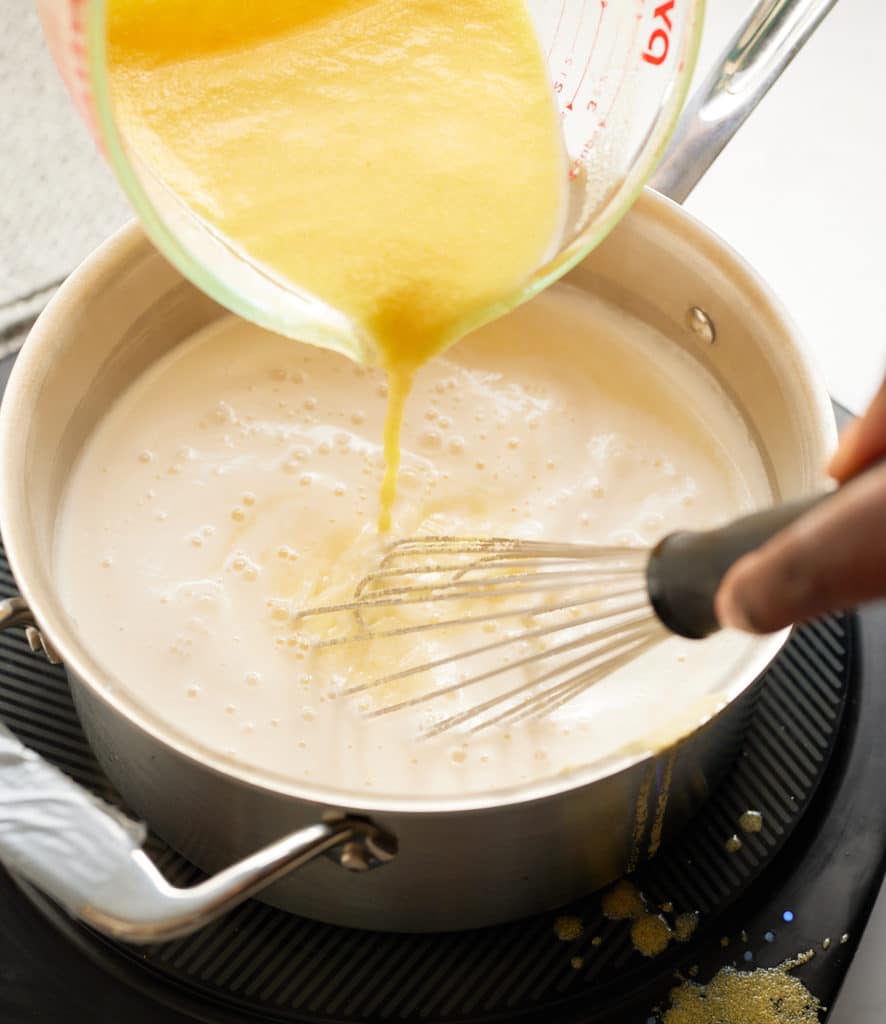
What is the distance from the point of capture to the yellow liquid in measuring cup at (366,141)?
0.68m

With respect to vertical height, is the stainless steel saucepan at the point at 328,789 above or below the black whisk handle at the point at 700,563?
below

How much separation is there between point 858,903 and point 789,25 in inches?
24.1

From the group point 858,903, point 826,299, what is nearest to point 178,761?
point 858,903

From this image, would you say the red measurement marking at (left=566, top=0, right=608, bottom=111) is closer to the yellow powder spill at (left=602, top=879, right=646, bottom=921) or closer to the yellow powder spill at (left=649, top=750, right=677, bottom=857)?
the yellow powder spill at (left=649, top=750, right=677, bottom=857)

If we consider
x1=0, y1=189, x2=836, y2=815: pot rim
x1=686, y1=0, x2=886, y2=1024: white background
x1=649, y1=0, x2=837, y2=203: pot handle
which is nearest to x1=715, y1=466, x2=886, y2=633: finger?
x1=0, y1=189, x2=836, y2=815: pot rim

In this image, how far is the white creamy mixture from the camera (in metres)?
0.80

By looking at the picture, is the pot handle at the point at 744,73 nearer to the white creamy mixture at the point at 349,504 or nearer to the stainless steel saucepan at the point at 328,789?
the stainless steel saucepan at the point at 328,789

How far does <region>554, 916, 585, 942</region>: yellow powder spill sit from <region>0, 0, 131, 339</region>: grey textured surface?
686 millimetres

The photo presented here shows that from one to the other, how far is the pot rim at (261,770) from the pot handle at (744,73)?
162 millimetres

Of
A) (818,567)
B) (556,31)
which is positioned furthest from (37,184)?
(818,567)

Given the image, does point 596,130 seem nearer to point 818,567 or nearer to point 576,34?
point 576,34

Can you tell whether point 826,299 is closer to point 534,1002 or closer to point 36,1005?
point 534,1002

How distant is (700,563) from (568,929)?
0.35 m

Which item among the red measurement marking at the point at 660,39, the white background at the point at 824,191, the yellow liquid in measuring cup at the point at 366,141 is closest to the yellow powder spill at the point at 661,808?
the yellow liquid in measuring cup at the point at 366,141
